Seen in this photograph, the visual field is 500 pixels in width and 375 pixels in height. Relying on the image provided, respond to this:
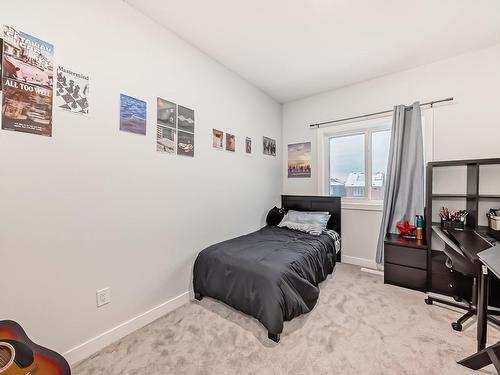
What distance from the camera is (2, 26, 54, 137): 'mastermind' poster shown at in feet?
4.07

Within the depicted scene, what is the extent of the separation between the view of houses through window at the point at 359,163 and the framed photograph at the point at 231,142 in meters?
1.63

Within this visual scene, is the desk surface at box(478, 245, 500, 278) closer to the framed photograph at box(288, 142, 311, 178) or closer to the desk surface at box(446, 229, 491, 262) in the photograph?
the desk surface at box(446, 229, 491, 262)

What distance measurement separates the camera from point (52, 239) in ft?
4.57

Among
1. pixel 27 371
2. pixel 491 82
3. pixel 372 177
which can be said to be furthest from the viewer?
pixel 372 177

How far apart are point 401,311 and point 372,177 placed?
1.75 meters

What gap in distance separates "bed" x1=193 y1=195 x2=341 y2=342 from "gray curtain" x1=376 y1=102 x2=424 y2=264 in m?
0.88

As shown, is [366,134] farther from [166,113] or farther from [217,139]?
[166,113]

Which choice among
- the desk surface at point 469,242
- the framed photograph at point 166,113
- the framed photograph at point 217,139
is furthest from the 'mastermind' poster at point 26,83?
the desk surface at point 469,242

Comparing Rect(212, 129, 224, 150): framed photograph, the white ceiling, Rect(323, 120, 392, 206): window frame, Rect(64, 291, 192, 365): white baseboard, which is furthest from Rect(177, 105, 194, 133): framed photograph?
Rect(323, 120, 392, 206): window frame

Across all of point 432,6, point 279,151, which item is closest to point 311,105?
point 279,151

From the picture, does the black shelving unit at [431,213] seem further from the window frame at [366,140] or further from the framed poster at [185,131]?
the framed poster at [185,131]

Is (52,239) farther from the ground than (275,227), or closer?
farther from the ground

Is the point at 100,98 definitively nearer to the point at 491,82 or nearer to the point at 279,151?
the point at 279,151

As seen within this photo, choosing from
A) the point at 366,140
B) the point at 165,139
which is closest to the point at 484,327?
the point at 366,140
